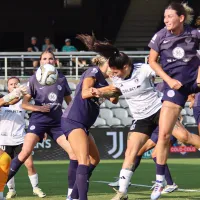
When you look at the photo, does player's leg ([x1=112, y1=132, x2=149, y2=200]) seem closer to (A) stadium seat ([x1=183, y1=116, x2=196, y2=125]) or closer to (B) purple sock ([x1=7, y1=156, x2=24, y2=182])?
(B) purple sock ([x1=7, y1=156, x2=24, y2=182])

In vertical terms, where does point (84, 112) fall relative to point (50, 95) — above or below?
above

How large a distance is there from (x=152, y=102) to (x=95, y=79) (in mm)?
1264

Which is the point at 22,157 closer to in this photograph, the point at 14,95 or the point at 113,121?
the point at 14,95

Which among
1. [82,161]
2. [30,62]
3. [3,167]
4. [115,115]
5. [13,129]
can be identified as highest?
[82,161]

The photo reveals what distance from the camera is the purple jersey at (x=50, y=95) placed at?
1123cm

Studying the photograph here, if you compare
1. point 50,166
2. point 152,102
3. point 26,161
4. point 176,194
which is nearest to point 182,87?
point 152,102

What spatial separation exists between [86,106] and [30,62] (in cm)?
1359

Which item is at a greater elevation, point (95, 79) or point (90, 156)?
point (95, 79)

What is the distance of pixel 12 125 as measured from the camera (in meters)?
12.4

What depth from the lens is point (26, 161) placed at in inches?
462

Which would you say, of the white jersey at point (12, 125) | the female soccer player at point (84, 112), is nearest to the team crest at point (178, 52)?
the female soccer player at point (84, 112)

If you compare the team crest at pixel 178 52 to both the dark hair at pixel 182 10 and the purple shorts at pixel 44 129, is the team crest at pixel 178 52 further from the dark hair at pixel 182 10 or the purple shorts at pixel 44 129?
the purple shorts at pixel 44 129

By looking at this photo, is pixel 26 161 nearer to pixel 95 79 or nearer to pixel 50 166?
pixel 95 79

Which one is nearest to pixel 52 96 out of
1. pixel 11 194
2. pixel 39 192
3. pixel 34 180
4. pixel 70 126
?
pixel 34 180
